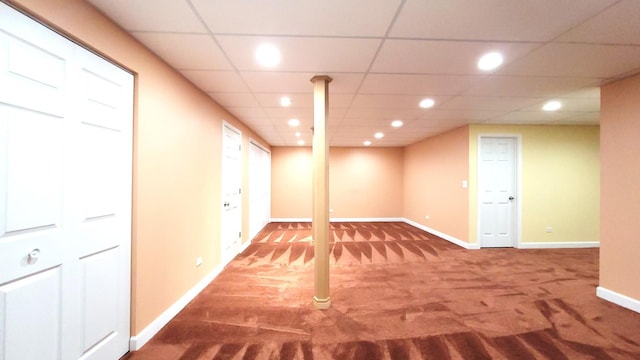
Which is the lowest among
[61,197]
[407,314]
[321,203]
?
[407,314]

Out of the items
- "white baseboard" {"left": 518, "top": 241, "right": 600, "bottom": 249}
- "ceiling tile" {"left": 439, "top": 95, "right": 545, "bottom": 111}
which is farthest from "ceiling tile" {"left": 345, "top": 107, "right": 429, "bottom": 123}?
"white baseboard" {"left": 518, "top": 241, "right": 600, "bottom": 249}

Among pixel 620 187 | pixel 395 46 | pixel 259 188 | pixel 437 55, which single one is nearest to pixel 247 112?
pixel 395 46

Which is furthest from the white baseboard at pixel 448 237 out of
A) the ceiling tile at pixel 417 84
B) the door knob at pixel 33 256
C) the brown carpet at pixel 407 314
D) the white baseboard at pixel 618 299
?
the door knob at pixel 33 256

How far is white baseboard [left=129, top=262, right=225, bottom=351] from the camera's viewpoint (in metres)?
1.86

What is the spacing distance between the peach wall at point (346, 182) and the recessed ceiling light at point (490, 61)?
17.8 ft

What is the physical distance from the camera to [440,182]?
18.5 feet

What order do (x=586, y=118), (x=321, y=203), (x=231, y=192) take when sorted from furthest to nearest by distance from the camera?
(x=586, y=118), (x=231, y=192), (x=321, y=203)

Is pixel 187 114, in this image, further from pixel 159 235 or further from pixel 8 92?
pixel 8 92

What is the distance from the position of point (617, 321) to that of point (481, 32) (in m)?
3.00

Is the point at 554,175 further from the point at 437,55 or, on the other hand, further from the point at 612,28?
the point at 437,55

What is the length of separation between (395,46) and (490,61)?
3.25 ft

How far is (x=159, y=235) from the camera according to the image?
2.11m

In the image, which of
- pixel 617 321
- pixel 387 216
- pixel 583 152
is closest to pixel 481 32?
pixel 617 321

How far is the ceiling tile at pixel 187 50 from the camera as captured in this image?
71.7 inches
